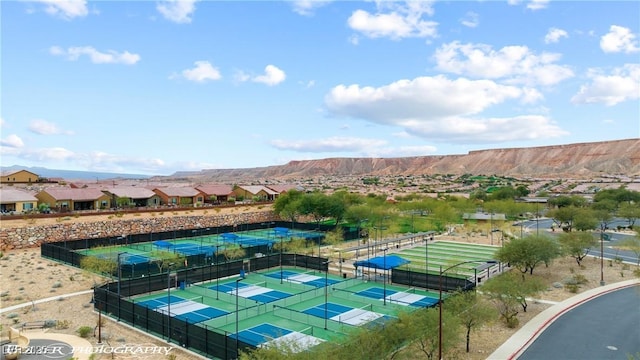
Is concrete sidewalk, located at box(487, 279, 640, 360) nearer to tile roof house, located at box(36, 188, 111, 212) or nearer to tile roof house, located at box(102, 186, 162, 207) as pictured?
tile roof house, located at box(36, 188, 111, 212)

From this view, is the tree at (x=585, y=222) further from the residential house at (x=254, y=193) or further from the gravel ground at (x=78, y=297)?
the residential house at (x=254, y=193)

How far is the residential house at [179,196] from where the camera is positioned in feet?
284

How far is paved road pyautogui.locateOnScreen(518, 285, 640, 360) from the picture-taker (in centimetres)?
2231

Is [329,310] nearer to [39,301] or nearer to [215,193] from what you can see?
[39,301]

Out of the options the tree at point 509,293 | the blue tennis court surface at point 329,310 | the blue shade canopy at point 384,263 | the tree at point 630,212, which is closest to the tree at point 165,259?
the blue tennis court surface at point 329,310

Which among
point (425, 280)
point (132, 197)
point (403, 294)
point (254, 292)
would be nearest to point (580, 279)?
point (425, 280)

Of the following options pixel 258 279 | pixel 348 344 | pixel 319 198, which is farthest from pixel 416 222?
pixel 348 344

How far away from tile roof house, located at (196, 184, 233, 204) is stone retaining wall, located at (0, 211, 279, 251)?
16.3 m

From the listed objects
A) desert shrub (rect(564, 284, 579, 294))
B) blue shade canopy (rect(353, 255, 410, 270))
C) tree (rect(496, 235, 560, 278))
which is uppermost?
tree (rect(496, 235, 560, 278))

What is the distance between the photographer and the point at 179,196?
8762 centimetres

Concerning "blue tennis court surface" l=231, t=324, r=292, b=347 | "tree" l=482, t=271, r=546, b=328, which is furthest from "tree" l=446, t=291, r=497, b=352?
"blue tennis court surface" l=231, t=324, r=292, b=347

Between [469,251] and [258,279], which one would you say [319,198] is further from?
[258,279]

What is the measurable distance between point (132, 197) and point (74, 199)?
10.2 metres

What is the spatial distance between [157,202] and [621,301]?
76072mm
